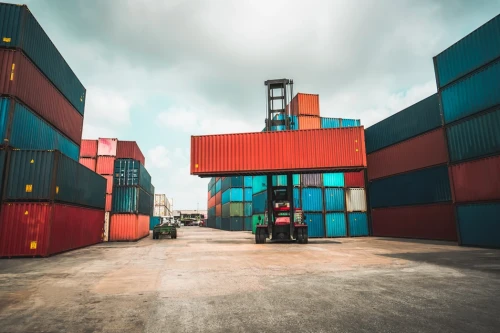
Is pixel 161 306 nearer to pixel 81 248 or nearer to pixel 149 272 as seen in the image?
pixel 149 272

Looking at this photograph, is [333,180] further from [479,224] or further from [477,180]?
[479,224]

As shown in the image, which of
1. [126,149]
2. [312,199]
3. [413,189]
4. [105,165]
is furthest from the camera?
[312,199]

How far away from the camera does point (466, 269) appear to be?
362 inches

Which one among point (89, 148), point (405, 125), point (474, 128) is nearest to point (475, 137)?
point (474, 128)

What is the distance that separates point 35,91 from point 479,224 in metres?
25.1

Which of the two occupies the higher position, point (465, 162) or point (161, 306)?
point (465, 162)

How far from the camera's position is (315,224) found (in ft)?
86.9

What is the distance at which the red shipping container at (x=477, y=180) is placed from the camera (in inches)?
594

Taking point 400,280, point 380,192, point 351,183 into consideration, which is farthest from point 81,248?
point 380,192

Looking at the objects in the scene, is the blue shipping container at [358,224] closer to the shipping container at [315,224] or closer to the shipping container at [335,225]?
the shipping container at [335,225]

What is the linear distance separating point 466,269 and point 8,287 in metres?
13.2

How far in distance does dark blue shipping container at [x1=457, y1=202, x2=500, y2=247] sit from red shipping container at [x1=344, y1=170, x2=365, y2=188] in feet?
36.0

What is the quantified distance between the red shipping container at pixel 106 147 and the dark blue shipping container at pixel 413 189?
24382 mm

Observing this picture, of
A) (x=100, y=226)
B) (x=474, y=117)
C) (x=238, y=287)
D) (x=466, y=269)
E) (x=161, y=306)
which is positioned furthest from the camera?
Result: (x=100, y=226)
